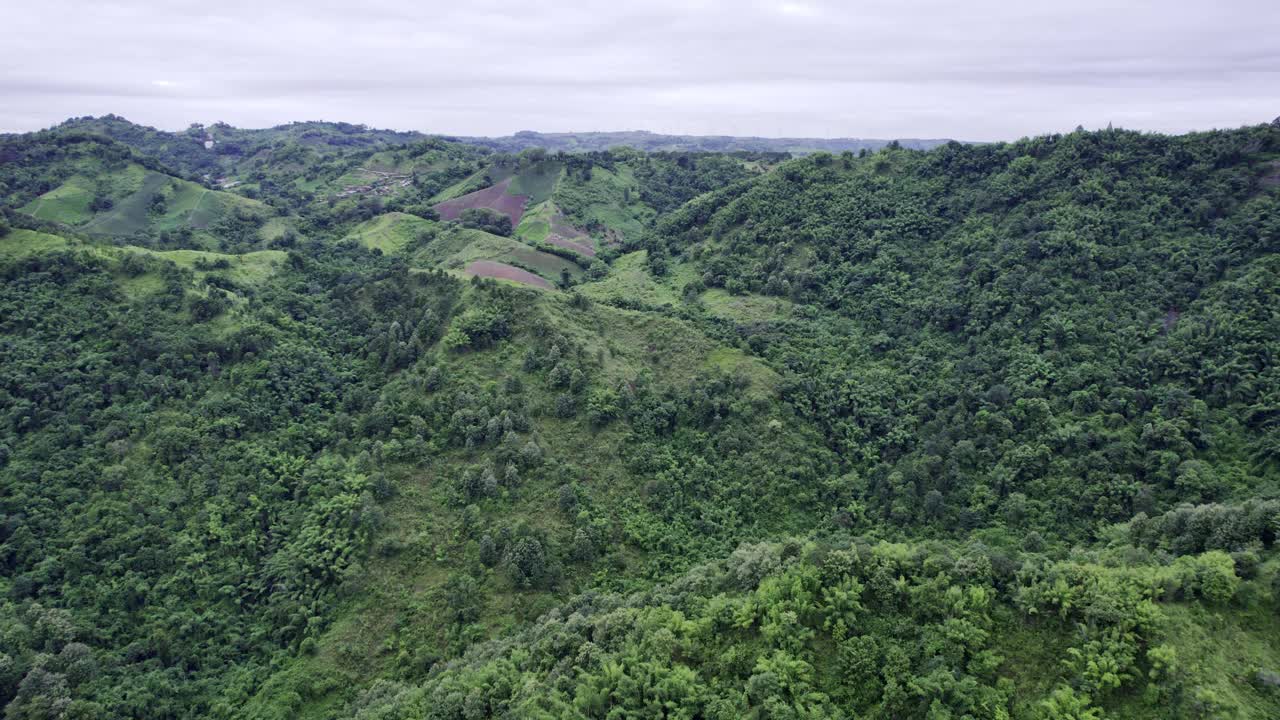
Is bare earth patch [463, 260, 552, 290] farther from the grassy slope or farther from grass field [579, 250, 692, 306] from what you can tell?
grass field [579, 250, 692, 306]

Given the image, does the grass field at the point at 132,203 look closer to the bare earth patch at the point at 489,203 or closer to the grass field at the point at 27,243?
the bare earth patch at the point at 489,203

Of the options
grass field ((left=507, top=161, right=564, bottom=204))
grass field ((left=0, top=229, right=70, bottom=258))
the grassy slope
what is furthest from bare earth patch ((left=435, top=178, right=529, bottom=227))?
grass field ((left=0, top=229, right=70, bottom=258))

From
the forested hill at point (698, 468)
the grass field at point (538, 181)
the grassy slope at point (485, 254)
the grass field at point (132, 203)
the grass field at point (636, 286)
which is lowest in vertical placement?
the forested hill at point (698, 468)

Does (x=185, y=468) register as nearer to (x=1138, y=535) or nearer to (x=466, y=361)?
(x=466, y=361)

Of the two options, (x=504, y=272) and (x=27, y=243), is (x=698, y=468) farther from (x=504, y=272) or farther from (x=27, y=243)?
(x=27, y=243)

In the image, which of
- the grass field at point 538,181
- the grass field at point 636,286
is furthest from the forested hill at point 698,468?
the grass field at point 538,181

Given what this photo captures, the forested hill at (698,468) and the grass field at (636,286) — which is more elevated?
the grass field at (636,286)

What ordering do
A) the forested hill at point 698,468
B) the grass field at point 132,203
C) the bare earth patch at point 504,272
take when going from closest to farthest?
the forested hill at point 698,468 < the bare earth patch at point 504,272 < the grass field at point 132,203

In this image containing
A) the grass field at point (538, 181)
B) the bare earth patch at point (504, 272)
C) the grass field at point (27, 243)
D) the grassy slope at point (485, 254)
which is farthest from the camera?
the grass field at point (538, 181)
